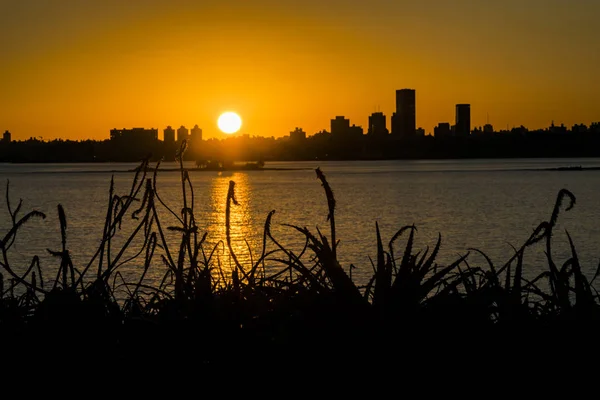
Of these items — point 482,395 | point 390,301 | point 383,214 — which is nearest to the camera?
point 482,395

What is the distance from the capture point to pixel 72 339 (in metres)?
3.89

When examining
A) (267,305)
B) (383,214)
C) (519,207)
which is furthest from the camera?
(519,207)

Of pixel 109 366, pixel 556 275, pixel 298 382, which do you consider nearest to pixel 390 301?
pixel 298 382

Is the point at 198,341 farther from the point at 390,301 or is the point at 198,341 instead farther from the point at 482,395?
the point at 482,395

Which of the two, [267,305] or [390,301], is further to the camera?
[267,305]

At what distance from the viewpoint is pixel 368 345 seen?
360 cm

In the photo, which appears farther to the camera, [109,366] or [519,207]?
[519,207]

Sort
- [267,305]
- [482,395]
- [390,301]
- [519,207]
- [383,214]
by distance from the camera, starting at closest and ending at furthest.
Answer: [482,395] < [390,301] < [267,305] < [383,214] < [519,207]

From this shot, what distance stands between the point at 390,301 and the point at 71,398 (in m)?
1.39

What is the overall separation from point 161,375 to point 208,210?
91.8 m

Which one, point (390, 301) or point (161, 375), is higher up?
point (390, 301)

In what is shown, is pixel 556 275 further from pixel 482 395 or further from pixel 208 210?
pixel 208 210

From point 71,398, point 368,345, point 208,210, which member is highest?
point 368,345

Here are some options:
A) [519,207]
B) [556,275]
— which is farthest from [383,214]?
[556,275]
